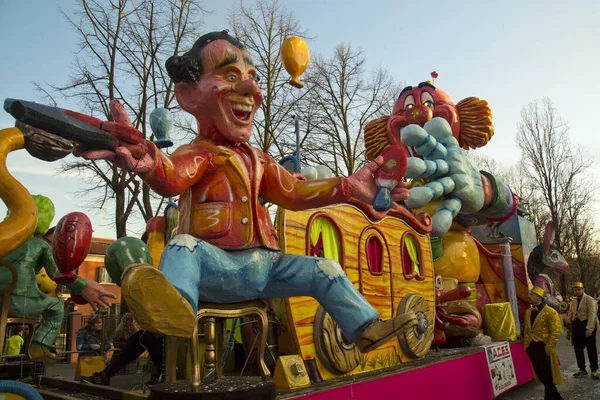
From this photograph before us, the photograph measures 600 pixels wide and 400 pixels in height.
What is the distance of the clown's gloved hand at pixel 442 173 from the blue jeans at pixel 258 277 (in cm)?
329

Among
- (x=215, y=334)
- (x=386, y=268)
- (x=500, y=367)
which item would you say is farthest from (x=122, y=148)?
(x=500, y=367)

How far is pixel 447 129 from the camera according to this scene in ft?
20.2

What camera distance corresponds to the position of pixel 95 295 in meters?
2.92

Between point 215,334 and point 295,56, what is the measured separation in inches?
58.4

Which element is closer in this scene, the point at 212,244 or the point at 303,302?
the point at 212,244

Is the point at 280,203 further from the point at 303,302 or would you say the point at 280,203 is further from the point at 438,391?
the point at 438,391

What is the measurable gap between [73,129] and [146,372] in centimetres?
326

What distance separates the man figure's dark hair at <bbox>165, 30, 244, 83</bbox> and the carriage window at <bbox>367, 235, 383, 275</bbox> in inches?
80.8

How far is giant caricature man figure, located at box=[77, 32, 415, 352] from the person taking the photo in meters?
2.10

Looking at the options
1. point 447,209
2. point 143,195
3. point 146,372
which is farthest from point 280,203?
point 143,195

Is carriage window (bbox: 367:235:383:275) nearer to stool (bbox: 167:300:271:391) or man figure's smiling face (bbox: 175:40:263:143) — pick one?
stool (bbox: 167:300:271:391)

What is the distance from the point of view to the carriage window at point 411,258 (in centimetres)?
446

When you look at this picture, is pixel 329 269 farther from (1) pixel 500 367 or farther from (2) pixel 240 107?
(1) pixel 500 367

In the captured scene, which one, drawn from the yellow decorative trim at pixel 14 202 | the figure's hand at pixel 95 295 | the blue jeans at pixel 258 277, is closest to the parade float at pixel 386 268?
the yellow decorative trim at pixel 14 202
